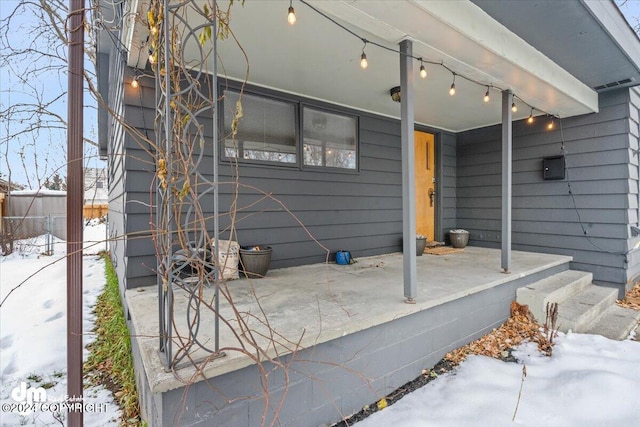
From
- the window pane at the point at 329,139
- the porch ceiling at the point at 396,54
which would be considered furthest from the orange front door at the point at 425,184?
the window pane at the point at 329,139

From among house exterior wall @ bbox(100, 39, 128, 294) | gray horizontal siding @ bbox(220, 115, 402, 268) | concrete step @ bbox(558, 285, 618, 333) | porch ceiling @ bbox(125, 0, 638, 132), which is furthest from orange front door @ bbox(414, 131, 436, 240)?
house exterior wall @ bbox(100, 39, 128, 294)

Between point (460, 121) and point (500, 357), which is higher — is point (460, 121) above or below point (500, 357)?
above

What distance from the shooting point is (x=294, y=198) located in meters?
3.83

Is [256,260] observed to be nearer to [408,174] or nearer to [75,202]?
[408,174]

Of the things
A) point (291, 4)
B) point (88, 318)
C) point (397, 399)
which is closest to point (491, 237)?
point (397, 399)

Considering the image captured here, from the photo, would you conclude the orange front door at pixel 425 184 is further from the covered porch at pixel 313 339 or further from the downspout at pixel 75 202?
the downspout at pixel 75 202

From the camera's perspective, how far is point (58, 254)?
252 inches

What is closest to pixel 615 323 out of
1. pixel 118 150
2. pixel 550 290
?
pixel 550 290

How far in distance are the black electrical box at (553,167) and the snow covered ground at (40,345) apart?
17.4 feet

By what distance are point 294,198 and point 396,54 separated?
6.25ft

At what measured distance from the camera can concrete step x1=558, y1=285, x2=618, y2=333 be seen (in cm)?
300

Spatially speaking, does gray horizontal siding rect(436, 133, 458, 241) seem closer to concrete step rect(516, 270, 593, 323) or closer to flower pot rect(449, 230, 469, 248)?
flower pot rect(449, 230, 469, 248)

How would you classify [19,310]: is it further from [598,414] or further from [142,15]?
[598,414]

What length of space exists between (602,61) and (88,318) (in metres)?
Result: 6.11
